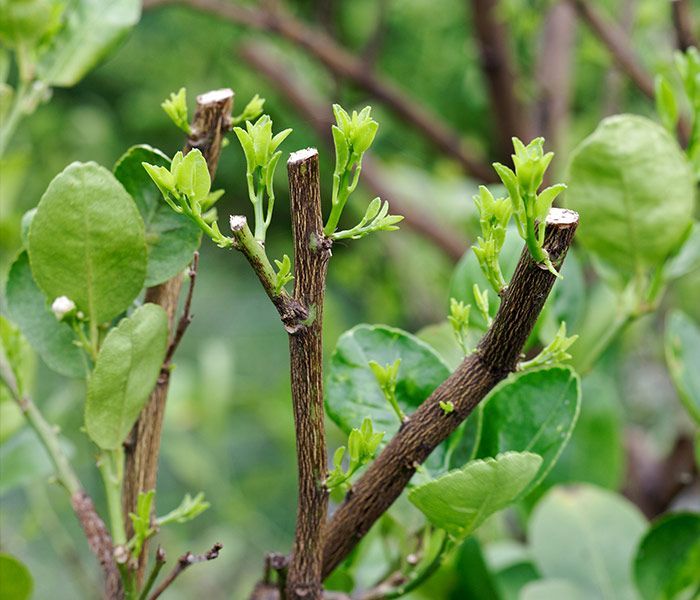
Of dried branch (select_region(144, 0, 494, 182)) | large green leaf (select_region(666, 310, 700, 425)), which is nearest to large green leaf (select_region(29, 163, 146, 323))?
large green leaf (select_region(666, 310, 700, 425))

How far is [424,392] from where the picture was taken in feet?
0.90

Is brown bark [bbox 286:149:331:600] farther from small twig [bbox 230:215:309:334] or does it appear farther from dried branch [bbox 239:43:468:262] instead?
dried branch [bbox 239:43:468:262]

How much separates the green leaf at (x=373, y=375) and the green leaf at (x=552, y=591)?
4.6 inches

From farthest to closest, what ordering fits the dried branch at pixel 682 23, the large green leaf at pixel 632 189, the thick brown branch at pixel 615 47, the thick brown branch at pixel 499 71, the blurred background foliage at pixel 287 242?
the thick brown branch at pixel 499 71, the blurred background foliage at pixel 287 242, the thick brown branch at pixel 615 47, the dried branch at pixel 682 23, the large green leaf at pixel 632 189

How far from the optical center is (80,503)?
0.27 meters

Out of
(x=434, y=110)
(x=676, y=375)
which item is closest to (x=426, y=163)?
(x=434, y=110)

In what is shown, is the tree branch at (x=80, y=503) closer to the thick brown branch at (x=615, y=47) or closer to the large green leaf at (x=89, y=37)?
the large green leaf at (x=89, y=37)

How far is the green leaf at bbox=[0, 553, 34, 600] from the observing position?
11.7 inches

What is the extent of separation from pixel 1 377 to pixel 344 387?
0.36 ft

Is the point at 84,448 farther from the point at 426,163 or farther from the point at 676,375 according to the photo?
the point at 676,375

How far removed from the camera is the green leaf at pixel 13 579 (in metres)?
0.30

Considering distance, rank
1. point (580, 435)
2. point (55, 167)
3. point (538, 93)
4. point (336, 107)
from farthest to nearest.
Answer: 1. point (55, 167)
2. point (538, 93)
3. point (580, 435)
4. point (336, 107)

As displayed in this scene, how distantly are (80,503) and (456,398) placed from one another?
0.12 m

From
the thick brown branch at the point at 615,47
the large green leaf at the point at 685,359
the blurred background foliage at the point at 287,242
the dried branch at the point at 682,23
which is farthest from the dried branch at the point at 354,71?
the large green leaf at the point at 685,359
